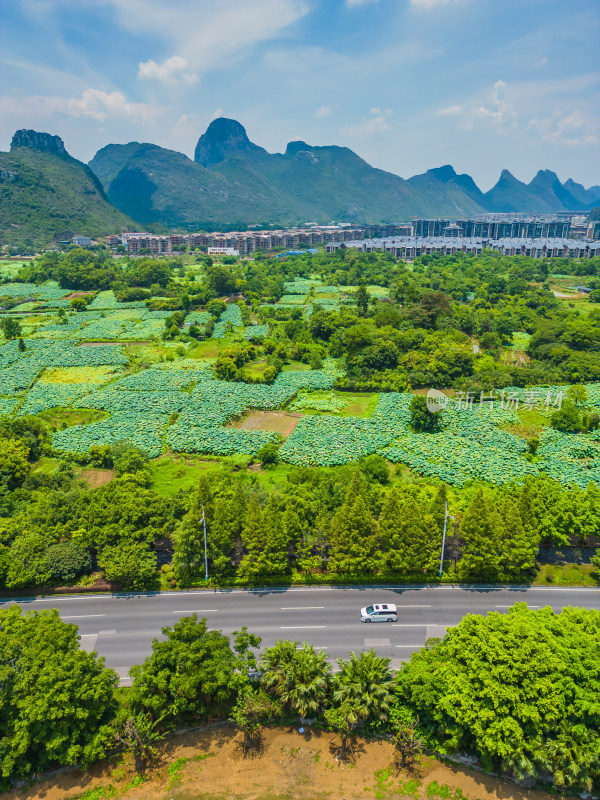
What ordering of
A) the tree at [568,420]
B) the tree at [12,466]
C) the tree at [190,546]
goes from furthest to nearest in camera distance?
the tree at [568,420], the tree at [12,466], the tree at [190,546]

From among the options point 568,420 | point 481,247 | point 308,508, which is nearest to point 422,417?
point 568,420

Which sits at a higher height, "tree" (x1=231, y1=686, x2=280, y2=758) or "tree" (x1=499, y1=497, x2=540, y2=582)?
"tree" (x1=499, y1=497, x2=540, y2=582)

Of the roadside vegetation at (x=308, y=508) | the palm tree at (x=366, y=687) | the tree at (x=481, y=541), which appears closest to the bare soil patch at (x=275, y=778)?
the roadside vegetation at (x=308, y=508)

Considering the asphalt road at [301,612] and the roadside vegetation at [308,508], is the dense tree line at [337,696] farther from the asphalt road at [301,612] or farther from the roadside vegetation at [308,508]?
the asphalt road at [301,612]

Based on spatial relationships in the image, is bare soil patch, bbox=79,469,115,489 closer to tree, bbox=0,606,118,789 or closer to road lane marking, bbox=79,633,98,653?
road lane marking, bbox=79,633,98,653

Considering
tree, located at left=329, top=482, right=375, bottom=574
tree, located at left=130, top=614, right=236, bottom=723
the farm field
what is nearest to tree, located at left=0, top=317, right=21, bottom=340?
the farm field

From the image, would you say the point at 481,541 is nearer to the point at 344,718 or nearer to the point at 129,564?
the point at 344,718

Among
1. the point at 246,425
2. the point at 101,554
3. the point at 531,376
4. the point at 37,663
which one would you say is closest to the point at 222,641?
the point at 37,663
